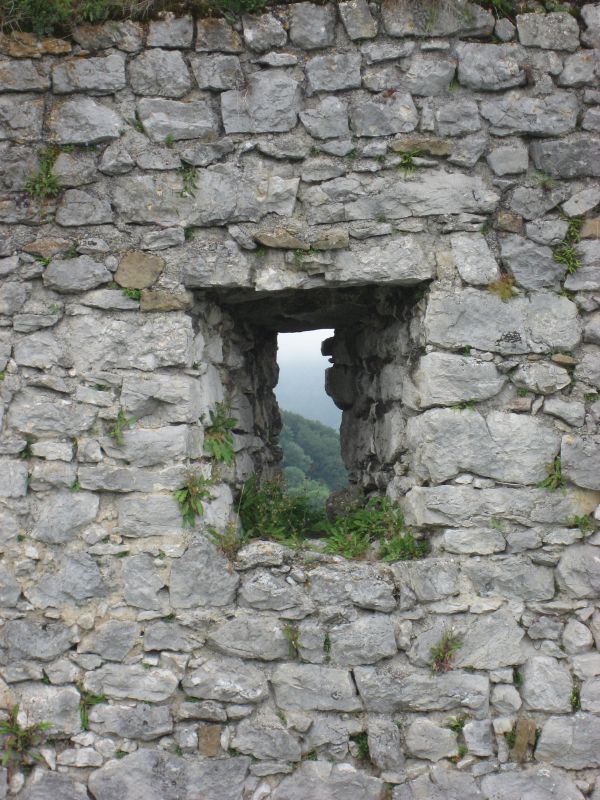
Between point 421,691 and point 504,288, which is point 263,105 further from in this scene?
point 421,691

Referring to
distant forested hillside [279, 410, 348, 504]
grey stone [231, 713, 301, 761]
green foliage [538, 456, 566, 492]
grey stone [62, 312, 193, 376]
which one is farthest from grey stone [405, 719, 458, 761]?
distant forested hillside [279, 410, 348, 504]

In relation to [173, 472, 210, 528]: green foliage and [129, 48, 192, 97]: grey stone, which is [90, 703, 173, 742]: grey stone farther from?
[129, 48, 192, 97]: grey stone

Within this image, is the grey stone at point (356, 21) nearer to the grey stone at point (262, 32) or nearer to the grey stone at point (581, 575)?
the grey stone at point (262, 32)

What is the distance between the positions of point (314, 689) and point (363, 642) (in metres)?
0.31

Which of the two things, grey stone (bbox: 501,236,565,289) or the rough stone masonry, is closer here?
the rough stone masonry

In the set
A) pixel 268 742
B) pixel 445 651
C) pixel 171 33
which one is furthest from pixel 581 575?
pixel 171 33

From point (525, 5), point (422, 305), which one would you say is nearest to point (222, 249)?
point (422, 305)

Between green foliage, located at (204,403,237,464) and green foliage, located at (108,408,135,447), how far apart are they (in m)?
0.41

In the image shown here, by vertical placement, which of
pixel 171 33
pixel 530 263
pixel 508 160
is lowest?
pixel 530 263

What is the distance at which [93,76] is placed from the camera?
336 centimetres

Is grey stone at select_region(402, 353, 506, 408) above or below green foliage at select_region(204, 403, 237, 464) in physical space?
above

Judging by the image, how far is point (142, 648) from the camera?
129 inches

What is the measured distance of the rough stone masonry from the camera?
3.24 m

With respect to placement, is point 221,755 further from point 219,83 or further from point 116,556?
point 219,83
